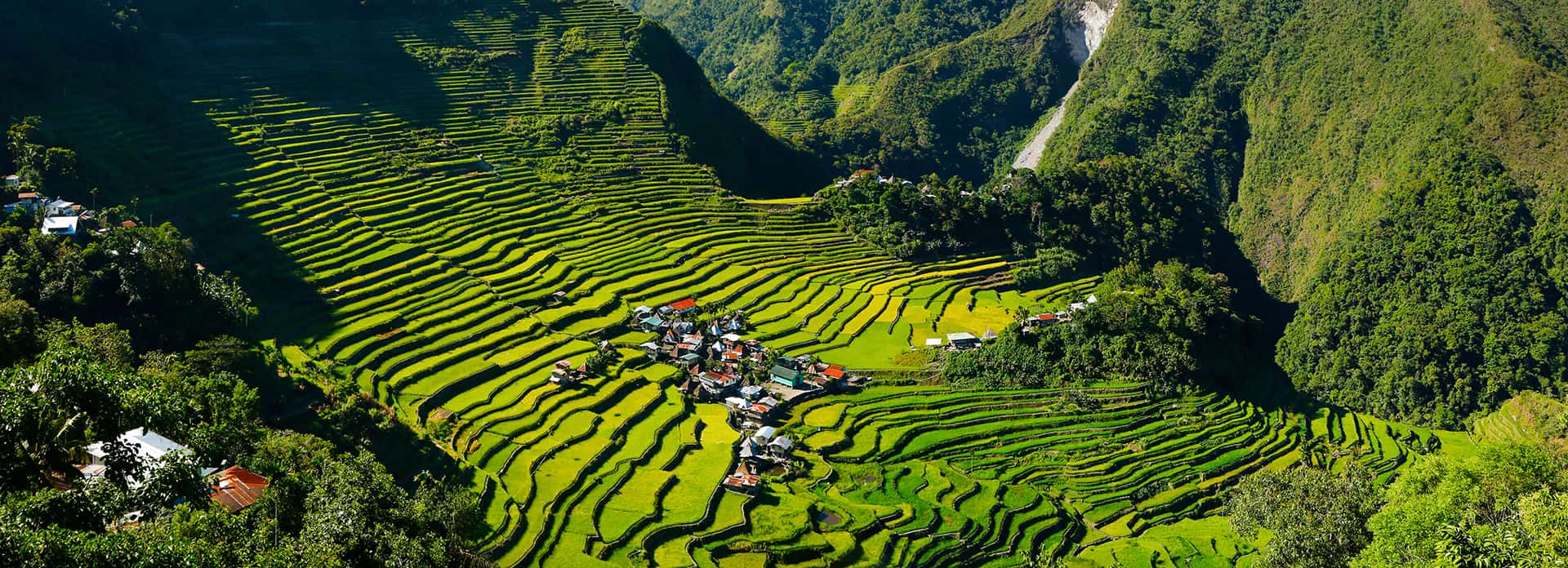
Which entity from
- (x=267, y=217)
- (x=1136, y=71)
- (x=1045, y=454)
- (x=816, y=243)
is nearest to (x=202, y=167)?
(x=267, y=217)

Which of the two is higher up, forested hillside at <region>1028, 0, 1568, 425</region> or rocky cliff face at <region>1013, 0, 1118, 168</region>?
rocky cliff face at <region>1013, 0, 1118, 168</region>

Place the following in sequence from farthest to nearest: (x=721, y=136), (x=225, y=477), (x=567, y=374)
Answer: (x=721, y=136), (x=567, y=374), (x=225, y=477)

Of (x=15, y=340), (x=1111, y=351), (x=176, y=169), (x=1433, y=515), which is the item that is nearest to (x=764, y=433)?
(x=1111, y=351)

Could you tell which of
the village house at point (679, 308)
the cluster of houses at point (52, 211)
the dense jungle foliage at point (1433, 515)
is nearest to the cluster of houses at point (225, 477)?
the cluster of houses at point (52, 211)

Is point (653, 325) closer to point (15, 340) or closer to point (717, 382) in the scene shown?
point (717, 382)

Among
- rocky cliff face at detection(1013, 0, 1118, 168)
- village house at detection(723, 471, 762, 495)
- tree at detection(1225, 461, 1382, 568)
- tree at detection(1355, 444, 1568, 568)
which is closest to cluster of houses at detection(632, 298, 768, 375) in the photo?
village house at detection(723, 471, 762, 495)

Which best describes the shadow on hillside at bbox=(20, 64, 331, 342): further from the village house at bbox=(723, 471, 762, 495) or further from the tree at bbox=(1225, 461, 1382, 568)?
the tree at bbox=(1225, 461, 1382, 568)

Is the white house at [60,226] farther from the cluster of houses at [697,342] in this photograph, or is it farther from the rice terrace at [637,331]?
the cluster of houses at [697,342]
